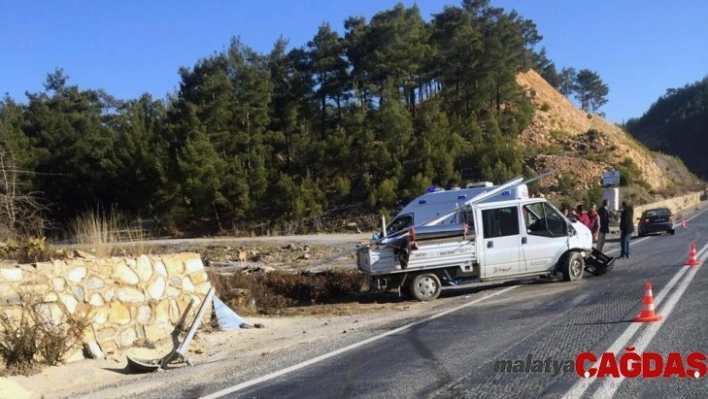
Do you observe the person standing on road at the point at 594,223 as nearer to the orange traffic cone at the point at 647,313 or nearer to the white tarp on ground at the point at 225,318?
the orange traffic cone at the point at 647,313

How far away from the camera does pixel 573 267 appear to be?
15.2 m

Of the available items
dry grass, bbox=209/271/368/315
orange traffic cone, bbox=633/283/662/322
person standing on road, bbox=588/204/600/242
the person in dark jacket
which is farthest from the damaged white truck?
orange traffic cone, bbox=633/283/662/322

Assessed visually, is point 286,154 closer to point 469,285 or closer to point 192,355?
point 469,285

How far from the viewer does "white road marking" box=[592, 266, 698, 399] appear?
20.0 feet

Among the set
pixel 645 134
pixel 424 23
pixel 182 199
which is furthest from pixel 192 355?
pixel 645 134

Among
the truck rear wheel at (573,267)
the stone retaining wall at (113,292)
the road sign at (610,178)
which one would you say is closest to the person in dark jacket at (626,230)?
the truck rear wheel at (573,267)

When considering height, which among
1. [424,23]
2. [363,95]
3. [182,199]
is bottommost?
[182,199]

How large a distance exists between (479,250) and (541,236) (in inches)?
60.9

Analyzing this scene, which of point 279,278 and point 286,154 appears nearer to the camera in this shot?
point 279,278

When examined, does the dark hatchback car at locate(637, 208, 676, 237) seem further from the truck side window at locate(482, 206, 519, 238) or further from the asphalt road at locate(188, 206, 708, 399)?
the asphalt road at locate(188, 206, 708, 399)

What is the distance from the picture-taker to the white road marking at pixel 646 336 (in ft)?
20.0

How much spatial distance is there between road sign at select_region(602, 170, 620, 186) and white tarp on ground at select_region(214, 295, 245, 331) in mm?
50401

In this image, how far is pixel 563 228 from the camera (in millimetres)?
15352

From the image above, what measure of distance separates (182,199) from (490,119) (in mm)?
28221
